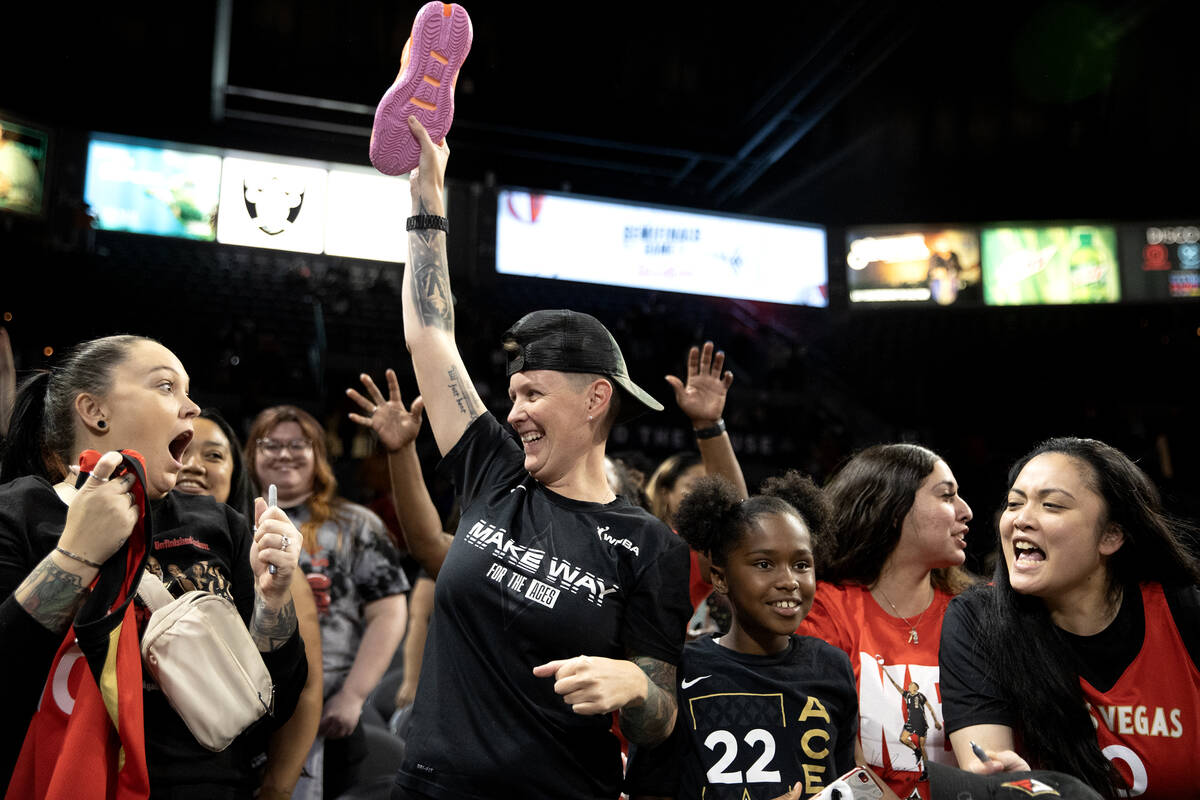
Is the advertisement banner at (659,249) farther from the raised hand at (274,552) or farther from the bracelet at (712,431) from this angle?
the raised hand at (274,552)

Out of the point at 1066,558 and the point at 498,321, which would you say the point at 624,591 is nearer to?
the point at 1066,558

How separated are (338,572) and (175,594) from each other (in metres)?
1.41

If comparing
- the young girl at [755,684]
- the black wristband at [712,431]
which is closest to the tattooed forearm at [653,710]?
the young girl at [755,684]

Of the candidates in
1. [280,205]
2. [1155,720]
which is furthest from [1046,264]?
[1155,720]

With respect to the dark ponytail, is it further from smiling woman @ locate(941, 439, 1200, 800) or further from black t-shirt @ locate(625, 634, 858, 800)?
smiling woman @ locate(941, 439, 1200, 800)

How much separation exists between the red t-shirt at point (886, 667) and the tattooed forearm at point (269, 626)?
133 cm

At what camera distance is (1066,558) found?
2227 millimetres

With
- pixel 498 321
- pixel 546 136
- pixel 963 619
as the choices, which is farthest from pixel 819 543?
pixel 546 136

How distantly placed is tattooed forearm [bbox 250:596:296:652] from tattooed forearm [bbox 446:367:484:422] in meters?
0.56

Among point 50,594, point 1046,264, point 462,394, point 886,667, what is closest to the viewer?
point 50,594

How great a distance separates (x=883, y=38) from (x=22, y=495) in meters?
11.8

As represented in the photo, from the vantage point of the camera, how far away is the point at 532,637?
1.88 m

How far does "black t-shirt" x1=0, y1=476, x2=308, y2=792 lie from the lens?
1704 millimetres

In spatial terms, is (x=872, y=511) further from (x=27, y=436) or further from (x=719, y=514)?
(x=27, y=436)
